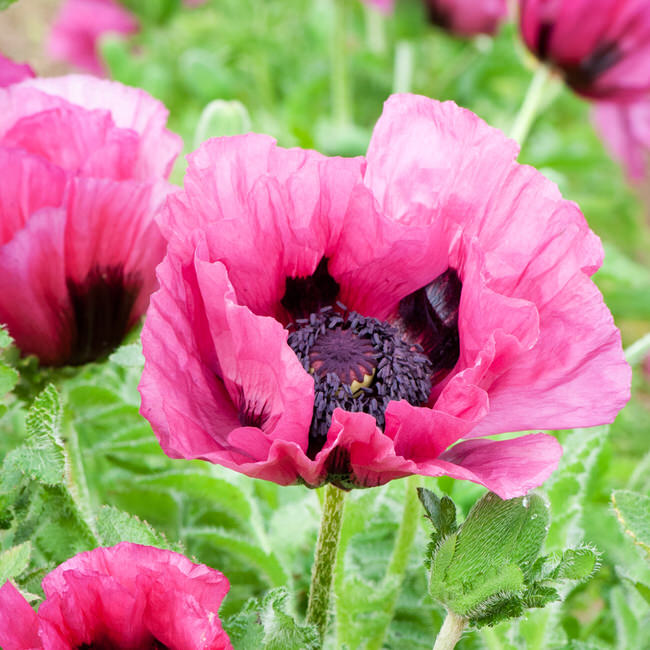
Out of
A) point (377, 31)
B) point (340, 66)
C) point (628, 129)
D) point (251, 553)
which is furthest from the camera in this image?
point (377, 31)

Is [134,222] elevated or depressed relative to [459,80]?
elevated

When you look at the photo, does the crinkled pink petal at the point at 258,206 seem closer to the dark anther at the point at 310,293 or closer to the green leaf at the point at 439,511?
the dark anther at the point at 310,293

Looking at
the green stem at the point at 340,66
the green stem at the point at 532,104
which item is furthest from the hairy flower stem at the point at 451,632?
the green stem at the point at 340,66

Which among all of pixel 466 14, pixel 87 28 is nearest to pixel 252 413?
pixel 466 14

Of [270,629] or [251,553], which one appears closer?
[270,629]

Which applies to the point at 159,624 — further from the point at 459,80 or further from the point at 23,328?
the point at 459,80

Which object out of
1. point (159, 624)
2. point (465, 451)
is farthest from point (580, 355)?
point (159, 624)

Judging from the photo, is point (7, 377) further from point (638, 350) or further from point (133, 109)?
point (638, 350)
